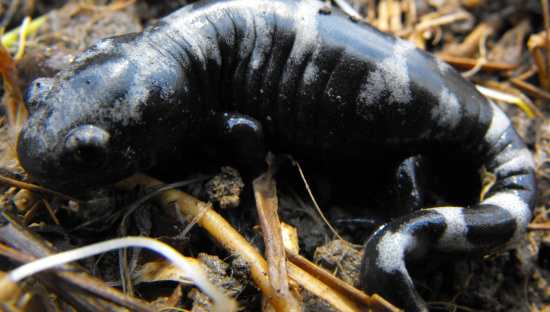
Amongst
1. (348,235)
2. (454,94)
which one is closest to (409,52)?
(454,94)

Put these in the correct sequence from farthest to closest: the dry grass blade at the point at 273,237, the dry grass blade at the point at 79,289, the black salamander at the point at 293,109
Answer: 1. the black salamander at the point at 293,109
2. the dry grass blade at the point at 273,237
3. the dry grass blade at the point at 79,289

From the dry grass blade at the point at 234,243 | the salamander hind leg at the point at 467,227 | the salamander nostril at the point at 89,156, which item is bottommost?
the dry grass blade at the point at 234,243

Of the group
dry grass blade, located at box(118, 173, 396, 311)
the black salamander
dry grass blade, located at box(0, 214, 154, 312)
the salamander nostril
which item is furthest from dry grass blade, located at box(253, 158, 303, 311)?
the salamander nostril

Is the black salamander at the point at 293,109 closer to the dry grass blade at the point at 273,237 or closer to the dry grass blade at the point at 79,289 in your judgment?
the dry grass blade at the point at 273,237

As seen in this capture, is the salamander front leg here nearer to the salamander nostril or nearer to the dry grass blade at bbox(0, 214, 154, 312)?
the salamander nostril

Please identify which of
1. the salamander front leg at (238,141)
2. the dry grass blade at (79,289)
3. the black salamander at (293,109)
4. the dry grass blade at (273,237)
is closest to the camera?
the dry grass blade at (79,289)

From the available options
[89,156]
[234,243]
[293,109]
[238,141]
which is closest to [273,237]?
[234,243]

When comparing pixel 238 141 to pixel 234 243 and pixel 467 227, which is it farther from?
pixel 467 227

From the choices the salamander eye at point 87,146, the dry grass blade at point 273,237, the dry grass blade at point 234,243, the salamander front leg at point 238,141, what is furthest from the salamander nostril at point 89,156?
the dry grass blade at point 273,237
